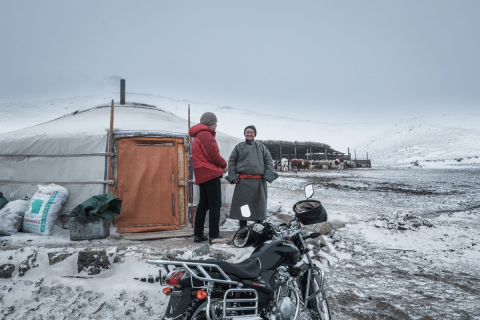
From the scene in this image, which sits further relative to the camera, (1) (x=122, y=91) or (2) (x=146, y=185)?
(1) (x=122, y=91)

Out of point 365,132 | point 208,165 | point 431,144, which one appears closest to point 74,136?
point 208,165

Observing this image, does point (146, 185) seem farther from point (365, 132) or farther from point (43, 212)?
point (365, 132)

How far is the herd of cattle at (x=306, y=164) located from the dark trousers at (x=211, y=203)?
61.6 feet

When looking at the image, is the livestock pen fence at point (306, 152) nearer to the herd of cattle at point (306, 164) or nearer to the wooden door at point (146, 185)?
the herd of cattle at point (306, 164)

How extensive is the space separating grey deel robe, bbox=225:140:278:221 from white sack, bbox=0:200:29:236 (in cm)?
294

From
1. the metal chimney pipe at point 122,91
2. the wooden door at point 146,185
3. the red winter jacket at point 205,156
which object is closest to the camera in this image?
the red winter jacket at point 205,156

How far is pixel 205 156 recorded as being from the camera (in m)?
3.56

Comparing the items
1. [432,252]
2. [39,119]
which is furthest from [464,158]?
[39,119]

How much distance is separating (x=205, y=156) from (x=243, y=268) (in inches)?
78.1

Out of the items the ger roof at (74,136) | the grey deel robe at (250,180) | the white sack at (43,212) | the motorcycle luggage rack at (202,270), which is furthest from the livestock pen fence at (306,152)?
A: the motorcycle luggage rack at (202,270)

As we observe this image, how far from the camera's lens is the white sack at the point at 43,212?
4.25 m

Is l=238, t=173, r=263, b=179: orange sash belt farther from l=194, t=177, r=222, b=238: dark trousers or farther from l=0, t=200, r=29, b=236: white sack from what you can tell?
l=0, t=200, r=29, b=236: white sack

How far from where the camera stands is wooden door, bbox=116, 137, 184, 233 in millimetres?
4762

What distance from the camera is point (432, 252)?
13.9 ft
